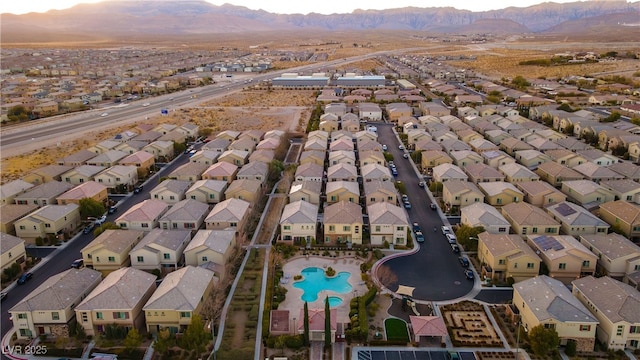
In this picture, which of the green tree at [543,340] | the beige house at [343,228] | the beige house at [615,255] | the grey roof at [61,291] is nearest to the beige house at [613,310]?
the green tree at [543,340]

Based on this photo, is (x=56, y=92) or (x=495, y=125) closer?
(x=495, y=125)

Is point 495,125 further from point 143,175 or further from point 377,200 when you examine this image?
point 143,175

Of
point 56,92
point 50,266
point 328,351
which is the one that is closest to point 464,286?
point 328,351

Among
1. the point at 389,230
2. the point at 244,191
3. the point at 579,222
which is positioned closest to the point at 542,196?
the point at 579,222

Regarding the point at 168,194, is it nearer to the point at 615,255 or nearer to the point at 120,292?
the point at 120,292

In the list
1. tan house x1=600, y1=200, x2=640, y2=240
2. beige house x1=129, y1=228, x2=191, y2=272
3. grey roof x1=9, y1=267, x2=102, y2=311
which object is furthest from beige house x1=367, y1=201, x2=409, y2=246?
grey roof x1=9, y1=267, x2=102, y2=311

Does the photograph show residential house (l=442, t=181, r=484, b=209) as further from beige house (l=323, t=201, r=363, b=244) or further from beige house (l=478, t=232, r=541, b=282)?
beige house (l=323, t=201, r=363, b=244)

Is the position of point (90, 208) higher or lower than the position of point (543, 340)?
higher
